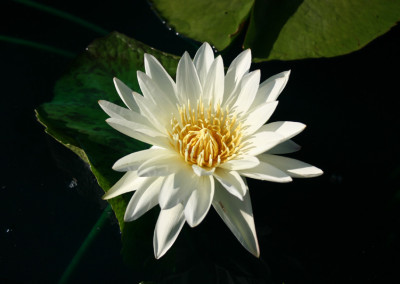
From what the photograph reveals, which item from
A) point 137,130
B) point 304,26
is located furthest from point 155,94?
point 304,26

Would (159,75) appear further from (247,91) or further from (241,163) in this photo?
(241,163)

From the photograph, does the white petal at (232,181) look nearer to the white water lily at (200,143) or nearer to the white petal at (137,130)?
the white water lily at (200,143)

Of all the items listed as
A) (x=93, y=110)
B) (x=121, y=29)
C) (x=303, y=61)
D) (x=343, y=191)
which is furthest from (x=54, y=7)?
(x=343, y=191)

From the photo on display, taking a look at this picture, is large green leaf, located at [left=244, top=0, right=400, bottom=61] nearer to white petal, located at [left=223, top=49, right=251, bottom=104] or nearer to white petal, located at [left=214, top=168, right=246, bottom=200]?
white petal, located at [left=223, top=49, right=251, bottom=104]

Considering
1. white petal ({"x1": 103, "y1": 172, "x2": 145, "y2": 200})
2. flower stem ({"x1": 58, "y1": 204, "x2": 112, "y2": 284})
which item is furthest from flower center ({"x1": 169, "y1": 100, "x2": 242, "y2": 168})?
flower stem ({"x1": 58, "y1": 204, "x2": 112, "y2": 284})

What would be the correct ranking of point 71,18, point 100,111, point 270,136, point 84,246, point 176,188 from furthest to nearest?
point 71,18 < point 100,111 < point 84,246 < point 270,136 < point 176,188

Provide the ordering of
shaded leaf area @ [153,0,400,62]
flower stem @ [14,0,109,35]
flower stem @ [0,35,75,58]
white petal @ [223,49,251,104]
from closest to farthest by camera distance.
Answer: white petal @ [223,49,251,104]
shaded leaf area @ [153,0,400,62]
flower stem @ [0,35,75,58]
flower stem @ [14,0,109,35]

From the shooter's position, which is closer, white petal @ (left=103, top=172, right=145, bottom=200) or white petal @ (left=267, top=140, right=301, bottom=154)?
white petal @ (left=103, top=172, right=145, bottom=200)
